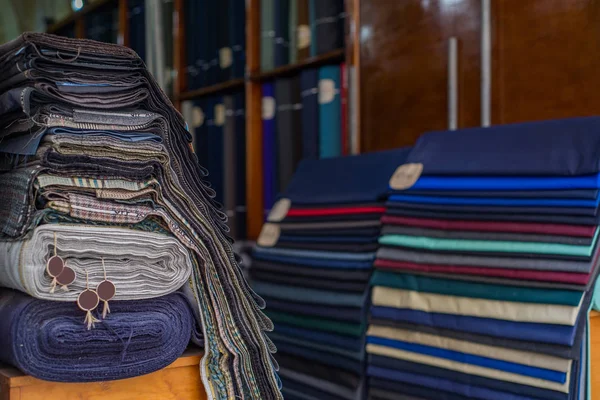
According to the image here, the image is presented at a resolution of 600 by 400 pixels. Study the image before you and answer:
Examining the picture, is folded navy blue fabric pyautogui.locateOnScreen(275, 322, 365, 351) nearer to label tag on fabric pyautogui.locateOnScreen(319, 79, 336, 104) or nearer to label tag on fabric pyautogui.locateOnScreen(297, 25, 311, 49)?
label tag on fabric pyautogui.locateOnScreen(319, 79, 336, 104)

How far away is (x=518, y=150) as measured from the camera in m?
1.54

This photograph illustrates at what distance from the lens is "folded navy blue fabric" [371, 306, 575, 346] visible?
1.34 meters

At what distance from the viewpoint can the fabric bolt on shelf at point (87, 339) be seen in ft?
3.01

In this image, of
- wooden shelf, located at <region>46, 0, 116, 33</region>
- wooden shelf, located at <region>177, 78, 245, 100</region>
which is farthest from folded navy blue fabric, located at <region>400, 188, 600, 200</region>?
wooden shelf, located at <region>46, 0, 116, 33</region>

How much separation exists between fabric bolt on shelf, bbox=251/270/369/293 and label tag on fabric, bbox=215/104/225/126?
1402 millimetres

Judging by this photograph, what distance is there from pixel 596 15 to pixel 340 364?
3.77 ft

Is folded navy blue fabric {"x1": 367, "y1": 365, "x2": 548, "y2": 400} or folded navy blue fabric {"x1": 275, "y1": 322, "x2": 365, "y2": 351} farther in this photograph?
folded navy blue fabric {"x1": 275, "y1": 322, "x2": 365, "y2": 351}

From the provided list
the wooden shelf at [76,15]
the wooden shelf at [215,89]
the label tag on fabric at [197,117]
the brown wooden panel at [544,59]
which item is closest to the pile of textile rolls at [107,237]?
the brown wooden panel at [544,59]

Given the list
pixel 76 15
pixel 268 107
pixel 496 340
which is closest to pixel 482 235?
pixel 496 340

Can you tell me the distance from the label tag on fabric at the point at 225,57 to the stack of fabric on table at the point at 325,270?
4.40ft

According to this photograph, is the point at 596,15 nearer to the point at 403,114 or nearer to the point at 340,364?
the point at 403,114

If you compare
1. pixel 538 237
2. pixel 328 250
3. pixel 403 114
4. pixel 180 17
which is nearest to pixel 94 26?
pixel 180 17

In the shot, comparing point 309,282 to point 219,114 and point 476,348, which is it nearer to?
point 476,348

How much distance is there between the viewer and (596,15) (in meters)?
1.74
